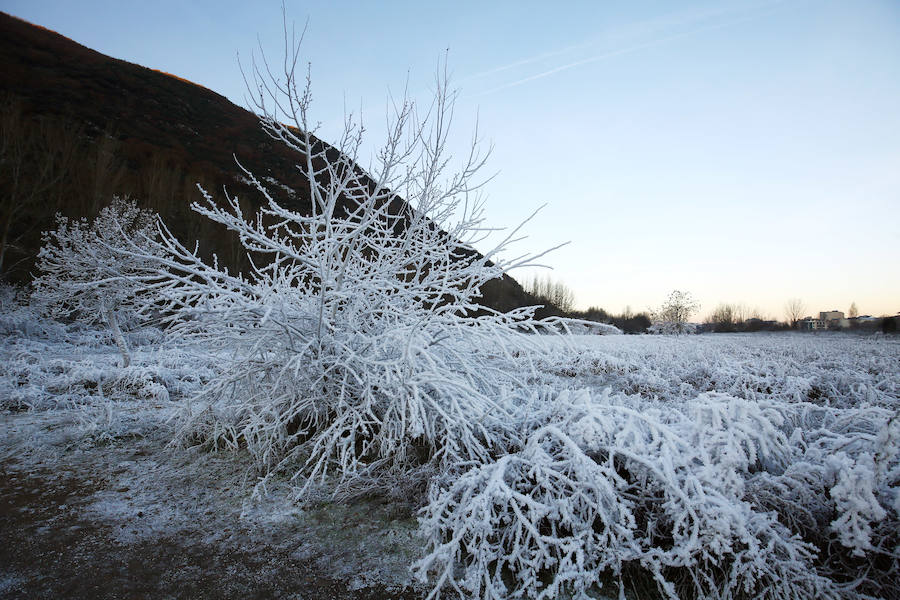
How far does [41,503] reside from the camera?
266 cm

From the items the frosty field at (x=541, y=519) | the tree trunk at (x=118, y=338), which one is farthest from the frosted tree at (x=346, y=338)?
the tree trunk at (x=118, y=338)

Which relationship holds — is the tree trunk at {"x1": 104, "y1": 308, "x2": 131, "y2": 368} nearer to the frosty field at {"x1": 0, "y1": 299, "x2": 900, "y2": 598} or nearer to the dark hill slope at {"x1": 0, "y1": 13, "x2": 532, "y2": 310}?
the dark hill slope at {"x1": 0, "y1": 13, "x2": 532, "y2": 310}

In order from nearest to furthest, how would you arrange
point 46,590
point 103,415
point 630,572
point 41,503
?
point 46,590
point 630,572
point 41,503
point 103,415

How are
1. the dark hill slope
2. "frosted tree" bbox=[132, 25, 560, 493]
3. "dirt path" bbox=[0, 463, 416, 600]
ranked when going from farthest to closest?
the dark hill slope, "frosted tree" bbox=[132, 25, 560, 493], "dirt path" bbox=[0, 463, 416, 600]

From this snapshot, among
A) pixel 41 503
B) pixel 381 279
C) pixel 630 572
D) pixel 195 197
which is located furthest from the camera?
pixel 195 197

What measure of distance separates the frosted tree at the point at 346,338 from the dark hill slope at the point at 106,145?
2.68 meters

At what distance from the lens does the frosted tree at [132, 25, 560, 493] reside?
2.95m

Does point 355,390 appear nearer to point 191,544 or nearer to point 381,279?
point 381,279

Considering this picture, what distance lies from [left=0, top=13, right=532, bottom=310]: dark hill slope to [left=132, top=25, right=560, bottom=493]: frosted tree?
268 centimetres

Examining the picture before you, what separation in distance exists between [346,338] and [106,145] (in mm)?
22907

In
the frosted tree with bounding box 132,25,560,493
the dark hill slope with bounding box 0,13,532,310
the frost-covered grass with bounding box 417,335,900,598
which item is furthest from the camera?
the dark hill slope with bounding box 0,13,532,310

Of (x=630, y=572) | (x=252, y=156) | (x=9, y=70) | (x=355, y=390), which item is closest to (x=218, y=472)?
(x=355, y=390)

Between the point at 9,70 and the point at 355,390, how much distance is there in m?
46.3

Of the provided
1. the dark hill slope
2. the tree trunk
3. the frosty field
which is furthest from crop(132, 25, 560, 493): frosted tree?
the tree trunk
